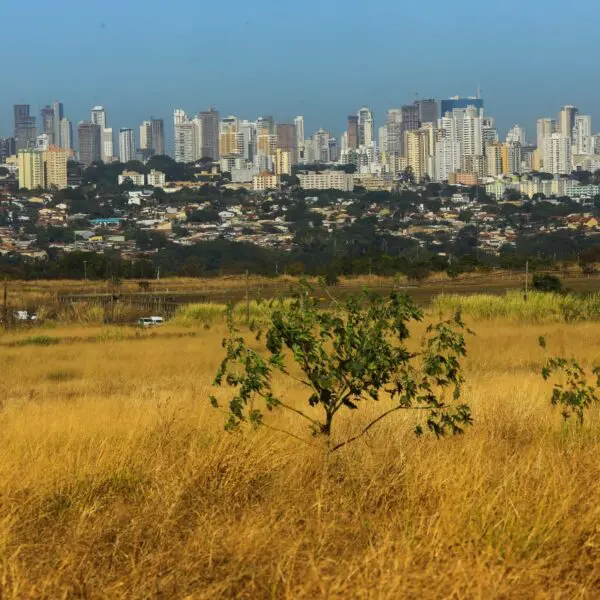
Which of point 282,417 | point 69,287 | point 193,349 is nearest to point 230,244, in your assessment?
point 69,287

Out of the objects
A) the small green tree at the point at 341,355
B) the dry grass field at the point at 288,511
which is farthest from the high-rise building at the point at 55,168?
the small green tree at the point at 341,355

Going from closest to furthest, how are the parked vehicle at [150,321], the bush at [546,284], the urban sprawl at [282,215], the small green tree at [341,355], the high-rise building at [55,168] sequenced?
the small green tree at [341,355] < the parked vehicle at [150,321] < the bush at [546,284] < the urban sprawl at [282,215] < the high-rise building at [55,168]

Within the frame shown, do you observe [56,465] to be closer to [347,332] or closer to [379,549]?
[347,332]

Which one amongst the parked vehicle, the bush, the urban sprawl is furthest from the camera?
the urban sprawl

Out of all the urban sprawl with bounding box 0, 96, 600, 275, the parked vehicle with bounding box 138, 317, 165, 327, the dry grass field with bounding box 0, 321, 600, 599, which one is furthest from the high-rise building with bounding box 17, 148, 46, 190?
the dry grass field with bounding box 0, 321, 600, 599

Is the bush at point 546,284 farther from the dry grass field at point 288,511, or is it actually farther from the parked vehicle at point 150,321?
the dry grass field at point 288,511

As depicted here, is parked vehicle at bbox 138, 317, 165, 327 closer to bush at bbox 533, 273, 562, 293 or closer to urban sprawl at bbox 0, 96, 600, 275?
bush at bbox 533, 273, 562, 293
